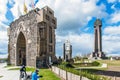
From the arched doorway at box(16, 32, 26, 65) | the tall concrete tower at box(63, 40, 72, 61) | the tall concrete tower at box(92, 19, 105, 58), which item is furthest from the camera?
the tall concrete tower at box(92, 19, 105, 58)

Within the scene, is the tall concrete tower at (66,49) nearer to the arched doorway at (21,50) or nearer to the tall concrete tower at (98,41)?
the arched doorway at (21,50)

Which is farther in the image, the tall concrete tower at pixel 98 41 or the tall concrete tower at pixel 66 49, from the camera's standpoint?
the tall concrete tower at pixel 98 41

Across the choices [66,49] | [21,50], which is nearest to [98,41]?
[21,50]

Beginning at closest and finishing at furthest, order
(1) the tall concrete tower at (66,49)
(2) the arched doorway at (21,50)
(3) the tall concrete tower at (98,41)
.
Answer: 1. (1) the tall concrete tower at (66,49)
2. (2) the arched doorway at (21,50)
3. (3) the tall concrete tower at (98,41)

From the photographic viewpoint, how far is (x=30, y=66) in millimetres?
44875

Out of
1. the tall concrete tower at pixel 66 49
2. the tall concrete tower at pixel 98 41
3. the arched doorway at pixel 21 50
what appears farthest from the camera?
the tall concrete tower at pixel 98 41

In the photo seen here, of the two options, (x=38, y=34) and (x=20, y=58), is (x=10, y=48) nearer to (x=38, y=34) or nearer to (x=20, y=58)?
(x=20, y=58)

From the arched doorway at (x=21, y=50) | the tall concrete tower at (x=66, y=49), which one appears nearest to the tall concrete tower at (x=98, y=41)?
the tall concrete tower at (x=66, y=49)

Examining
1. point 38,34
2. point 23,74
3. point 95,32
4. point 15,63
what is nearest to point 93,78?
point 23,74

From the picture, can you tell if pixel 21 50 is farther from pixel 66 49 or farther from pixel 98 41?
pixel 98 41

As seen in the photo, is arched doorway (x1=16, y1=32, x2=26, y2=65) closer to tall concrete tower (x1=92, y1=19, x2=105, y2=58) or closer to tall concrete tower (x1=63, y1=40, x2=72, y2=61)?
tall concrete tower (x1=63, y1=40, x2=72, y2=61)

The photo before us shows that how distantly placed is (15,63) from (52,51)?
11.0 metres

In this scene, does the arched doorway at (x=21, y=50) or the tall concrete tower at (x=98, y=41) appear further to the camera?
the tall concrete tower at (x=98, y=41)

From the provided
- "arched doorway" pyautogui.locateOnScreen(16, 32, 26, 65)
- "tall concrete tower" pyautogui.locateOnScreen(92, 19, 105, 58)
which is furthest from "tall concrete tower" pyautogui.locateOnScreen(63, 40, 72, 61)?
"tall concrete tower" pyautogui.locateOnScreen(92, 19, 105, 58)
